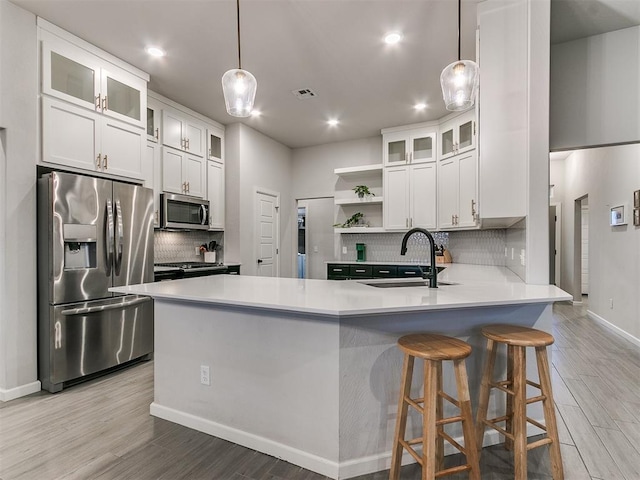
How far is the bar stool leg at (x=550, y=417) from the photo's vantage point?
170cm

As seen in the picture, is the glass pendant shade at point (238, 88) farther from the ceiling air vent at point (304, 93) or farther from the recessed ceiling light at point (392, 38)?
the ceiling air vent at point (304, 93)

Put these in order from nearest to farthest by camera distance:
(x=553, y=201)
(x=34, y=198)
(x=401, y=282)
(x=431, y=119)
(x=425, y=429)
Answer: (x=425, y=429) → (x=401, y=282) → (x=34, y=198) → (x=431, y=119) → (x=553, y=201)

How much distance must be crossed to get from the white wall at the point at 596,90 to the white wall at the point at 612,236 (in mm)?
1464

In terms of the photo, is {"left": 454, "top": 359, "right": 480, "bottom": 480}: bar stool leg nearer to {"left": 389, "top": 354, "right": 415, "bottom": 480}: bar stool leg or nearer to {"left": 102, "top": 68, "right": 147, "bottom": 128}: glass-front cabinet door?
{"left": 389, "top": 354, "right": 415, "bottom": 480}: bar stool leg

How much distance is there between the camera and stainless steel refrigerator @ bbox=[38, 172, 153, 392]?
2.78 metres

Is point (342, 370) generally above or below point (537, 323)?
below

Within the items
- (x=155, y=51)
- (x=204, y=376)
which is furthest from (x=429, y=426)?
(x=155, y=51)

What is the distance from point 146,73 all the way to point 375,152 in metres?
3.62

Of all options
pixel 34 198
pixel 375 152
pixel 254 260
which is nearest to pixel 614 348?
pixel 375 152

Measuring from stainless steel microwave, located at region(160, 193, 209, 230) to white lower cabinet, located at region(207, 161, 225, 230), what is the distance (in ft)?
0.59

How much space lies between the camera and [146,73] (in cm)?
370

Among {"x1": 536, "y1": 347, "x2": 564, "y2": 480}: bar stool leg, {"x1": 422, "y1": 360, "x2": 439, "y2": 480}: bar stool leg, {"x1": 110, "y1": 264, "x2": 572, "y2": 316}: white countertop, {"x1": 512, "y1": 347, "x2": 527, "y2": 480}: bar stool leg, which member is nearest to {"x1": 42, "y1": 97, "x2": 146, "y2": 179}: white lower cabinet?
{"x1": 110, "y1": 264, "x2": 572, "y2": 316}: white countertop

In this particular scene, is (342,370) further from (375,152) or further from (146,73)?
(375,152)

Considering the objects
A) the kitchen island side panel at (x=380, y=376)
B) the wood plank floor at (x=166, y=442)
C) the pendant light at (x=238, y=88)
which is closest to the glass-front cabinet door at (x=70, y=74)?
the pendant light at (x=238, y=88)
